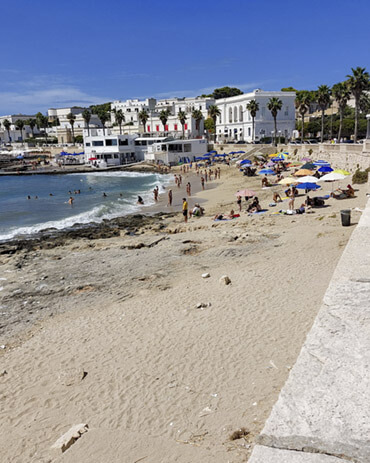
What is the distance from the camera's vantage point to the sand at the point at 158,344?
617cm

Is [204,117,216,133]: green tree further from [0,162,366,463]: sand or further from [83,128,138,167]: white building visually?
[0,162,366,463]: sand

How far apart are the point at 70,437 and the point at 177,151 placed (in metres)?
72.8

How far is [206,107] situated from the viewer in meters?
112

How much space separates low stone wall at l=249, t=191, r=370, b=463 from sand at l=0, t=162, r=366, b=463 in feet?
3.83

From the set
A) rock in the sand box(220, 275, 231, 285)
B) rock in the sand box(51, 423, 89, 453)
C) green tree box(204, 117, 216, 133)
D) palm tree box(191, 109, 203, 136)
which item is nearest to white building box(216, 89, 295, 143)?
palm tree box(191, 109, 203, 136)

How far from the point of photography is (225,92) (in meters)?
142

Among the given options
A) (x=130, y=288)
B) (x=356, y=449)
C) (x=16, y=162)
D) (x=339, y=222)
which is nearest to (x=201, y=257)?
(x=130, y=288)

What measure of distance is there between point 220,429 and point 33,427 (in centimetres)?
330

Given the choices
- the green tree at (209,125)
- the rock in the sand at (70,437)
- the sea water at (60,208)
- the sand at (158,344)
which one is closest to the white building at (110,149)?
the green tree at (209,125)

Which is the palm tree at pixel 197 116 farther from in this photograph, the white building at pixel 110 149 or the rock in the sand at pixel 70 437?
the rock in the sand at pixel 70 437

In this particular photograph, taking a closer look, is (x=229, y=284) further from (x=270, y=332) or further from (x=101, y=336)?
(x=101, y=336)

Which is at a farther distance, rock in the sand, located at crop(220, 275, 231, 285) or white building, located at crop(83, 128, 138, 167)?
white building, located at crop(83, 128, 138, 167)

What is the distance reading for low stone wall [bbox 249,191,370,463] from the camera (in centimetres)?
395

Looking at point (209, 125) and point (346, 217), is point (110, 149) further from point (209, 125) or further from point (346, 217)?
point (346, 217)
